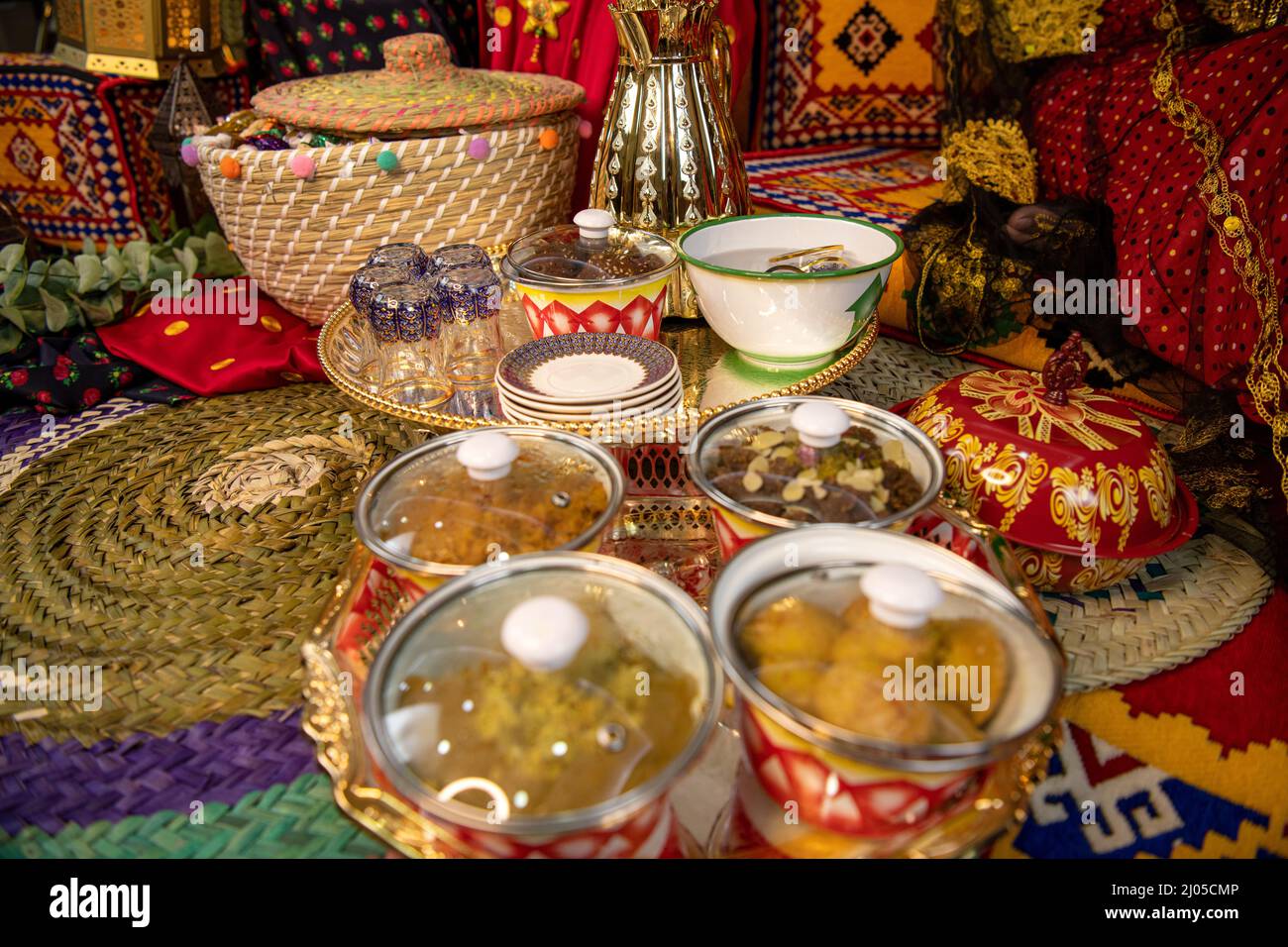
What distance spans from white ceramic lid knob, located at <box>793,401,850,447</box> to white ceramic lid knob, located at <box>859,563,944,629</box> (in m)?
0.23

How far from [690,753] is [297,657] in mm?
606

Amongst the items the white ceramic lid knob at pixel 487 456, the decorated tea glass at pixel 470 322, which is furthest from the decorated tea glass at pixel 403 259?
the white ceramic lid knob at pixel 487 456

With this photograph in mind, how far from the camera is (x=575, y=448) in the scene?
91 cm

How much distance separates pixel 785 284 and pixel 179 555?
87 centimetres

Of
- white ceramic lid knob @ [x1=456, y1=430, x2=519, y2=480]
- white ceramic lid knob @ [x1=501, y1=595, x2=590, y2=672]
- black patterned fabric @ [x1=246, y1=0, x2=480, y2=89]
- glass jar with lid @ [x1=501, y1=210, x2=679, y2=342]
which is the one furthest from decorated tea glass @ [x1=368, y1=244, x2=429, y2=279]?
black patterned fabric @ [x1=246, y1=0, x2=480, y2=89]

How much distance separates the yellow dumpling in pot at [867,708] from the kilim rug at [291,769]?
25 centimetres

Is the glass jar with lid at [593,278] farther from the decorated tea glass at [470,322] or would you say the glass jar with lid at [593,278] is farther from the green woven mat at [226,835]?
the green woven mat at [226,835]

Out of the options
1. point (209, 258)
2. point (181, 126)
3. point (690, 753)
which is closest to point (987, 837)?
point (690, 753)

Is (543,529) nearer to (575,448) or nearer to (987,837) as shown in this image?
(575,448)

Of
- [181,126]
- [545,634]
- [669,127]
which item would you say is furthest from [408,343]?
[181,126]

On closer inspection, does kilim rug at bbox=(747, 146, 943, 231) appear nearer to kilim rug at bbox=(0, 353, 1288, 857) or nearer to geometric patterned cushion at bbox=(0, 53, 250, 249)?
kilim rug at bbox=(0, 353, 1288, 857)

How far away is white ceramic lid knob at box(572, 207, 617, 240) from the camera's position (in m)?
1.22

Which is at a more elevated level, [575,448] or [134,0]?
[134,0]

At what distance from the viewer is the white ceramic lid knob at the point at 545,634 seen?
62 cm
